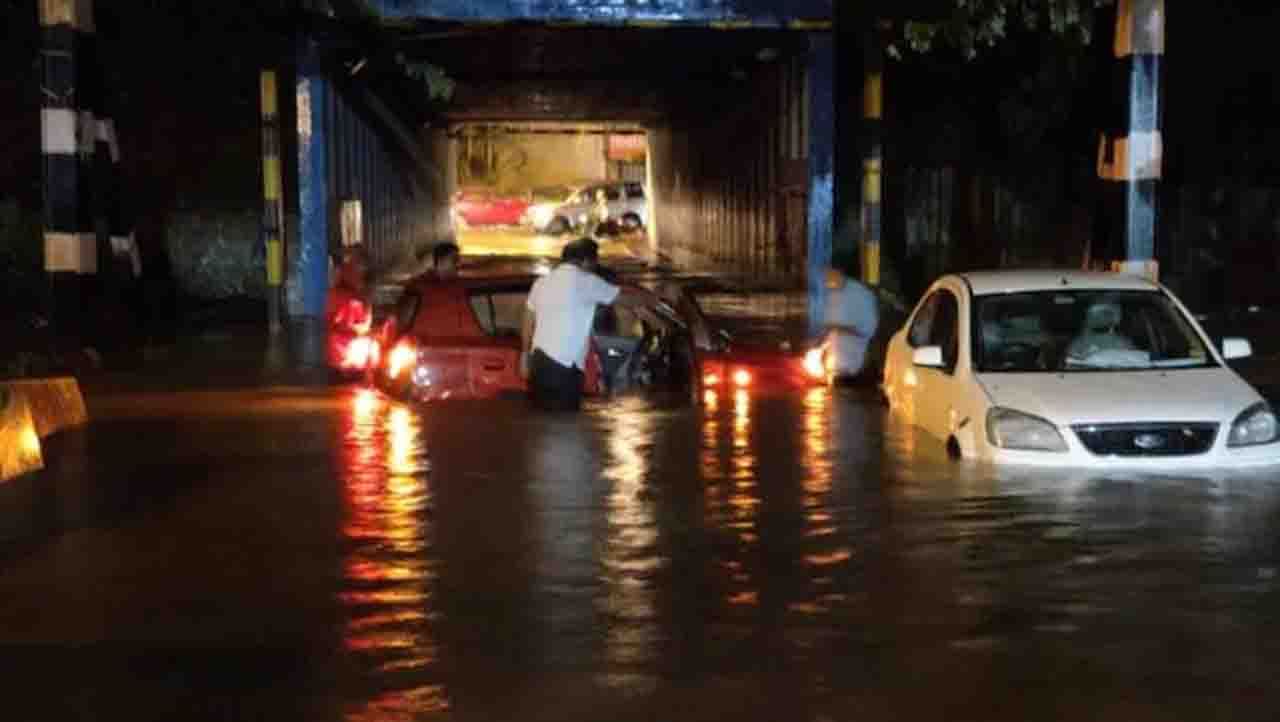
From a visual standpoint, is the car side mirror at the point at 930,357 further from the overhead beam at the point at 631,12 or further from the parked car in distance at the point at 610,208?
the parked car in distance at the point at 610,208

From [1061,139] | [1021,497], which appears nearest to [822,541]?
[1021,497]

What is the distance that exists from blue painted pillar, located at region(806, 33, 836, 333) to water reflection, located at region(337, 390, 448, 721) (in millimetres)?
9047

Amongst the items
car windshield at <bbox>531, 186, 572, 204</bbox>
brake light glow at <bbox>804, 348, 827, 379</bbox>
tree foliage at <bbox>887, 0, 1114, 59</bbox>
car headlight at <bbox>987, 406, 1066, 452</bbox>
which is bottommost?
brake light glow at <bbox>804, 348, 827, 379</bbox>

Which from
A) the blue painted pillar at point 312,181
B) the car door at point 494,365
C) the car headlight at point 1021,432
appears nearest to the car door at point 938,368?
the car headlight at point 1021,432

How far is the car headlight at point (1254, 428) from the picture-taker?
10.5 meters

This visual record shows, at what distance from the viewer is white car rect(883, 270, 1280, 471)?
10.4 metres

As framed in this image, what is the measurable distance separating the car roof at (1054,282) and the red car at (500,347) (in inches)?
123

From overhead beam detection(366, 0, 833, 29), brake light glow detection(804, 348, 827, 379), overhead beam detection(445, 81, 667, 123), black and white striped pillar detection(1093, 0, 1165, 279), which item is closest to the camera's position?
black and white striped pillar detection(1093, 0, 1165, 279)

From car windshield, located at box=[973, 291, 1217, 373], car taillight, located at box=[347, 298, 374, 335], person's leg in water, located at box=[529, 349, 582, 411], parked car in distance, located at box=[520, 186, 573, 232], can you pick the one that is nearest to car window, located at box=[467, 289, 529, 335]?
person's leg in water, located at box=[529, 349, 582, 411]

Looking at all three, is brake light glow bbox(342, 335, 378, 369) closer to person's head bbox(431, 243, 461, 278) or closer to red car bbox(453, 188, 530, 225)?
person's head bbox(431, 243, 461, 278)

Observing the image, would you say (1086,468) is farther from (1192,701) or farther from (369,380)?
(369,380)

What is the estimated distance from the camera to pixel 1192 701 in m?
6.51

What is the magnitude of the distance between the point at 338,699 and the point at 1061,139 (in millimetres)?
21909

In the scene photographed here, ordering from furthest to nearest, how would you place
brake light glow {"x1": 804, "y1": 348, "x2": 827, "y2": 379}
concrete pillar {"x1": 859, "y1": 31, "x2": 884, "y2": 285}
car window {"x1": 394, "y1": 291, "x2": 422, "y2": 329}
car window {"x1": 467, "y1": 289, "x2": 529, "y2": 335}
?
concrete pillar {"x1": 859, "y1": 31, "x2": 884, "y2": 285} → brake light glow {"x1": 804, "y1": 348, "x2": 827, "y2": 379} → car window {"x1": 467, "y1": 289, "x2": 529, "y2": 335} → car window {"x1": 394, "y1": 291, "x2": 422, "y2": 329}
